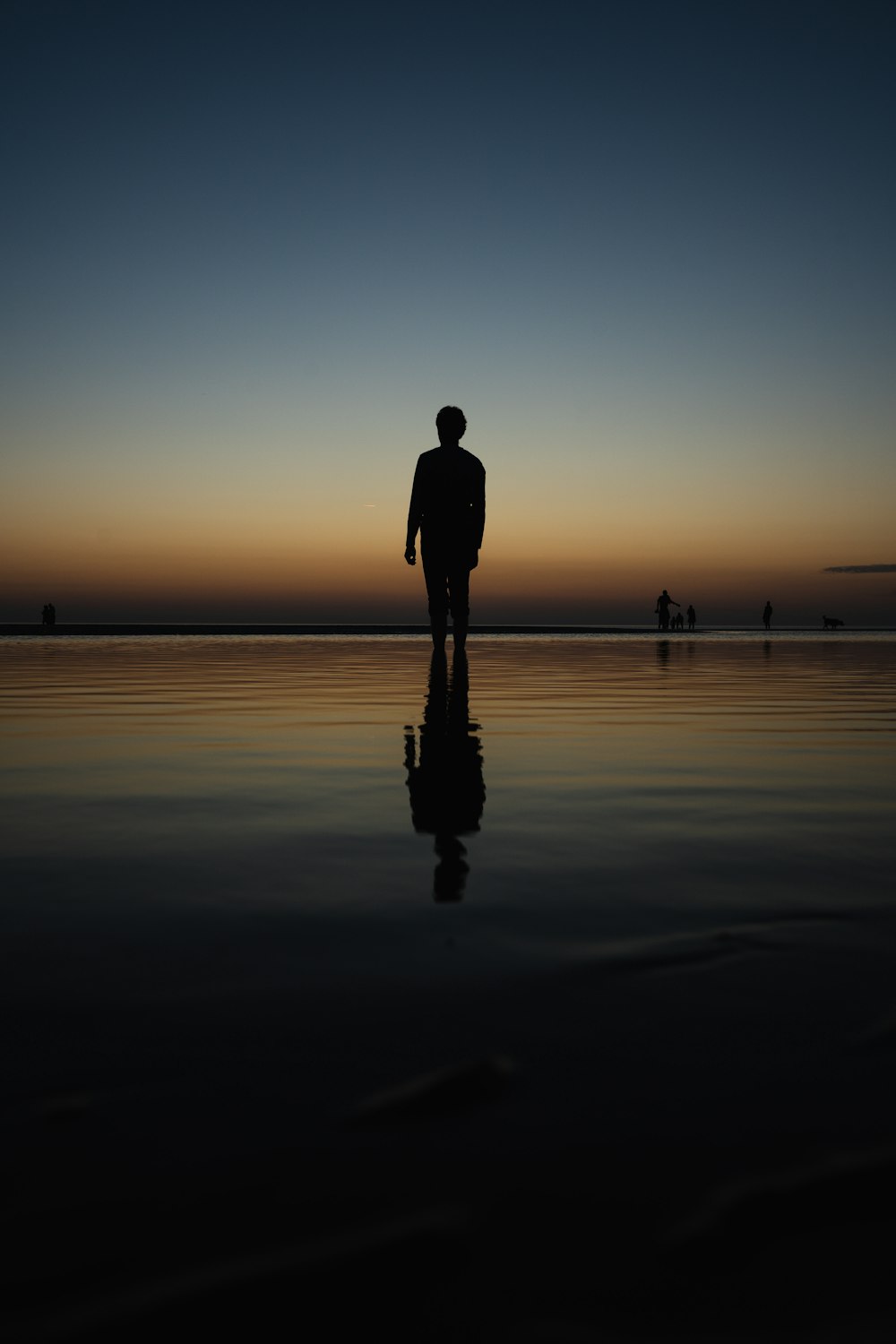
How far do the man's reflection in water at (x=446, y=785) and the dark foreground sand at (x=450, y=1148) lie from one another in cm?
74

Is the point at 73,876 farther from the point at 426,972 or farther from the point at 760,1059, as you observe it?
the point at 760,1059

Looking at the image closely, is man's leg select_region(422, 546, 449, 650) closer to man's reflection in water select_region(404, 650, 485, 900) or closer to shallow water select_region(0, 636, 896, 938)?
shallow water select_region(0, 636, 896, 938)

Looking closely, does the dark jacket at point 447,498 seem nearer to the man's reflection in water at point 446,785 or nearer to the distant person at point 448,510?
the distant person at point 448,510

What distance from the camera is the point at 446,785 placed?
400cm

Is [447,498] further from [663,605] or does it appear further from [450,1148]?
[663,605]

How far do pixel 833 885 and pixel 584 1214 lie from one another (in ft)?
5.22

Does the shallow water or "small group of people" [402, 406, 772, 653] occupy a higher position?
"small group of people" [402, 406, 772, 653]

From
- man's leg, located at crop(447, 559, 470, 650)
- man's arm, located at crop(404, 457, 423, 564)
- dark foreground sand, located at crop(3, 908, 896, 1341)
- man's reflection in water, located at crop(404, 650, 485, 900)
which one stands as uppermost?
man's arm, located at crop(404, 457, 423, 564)

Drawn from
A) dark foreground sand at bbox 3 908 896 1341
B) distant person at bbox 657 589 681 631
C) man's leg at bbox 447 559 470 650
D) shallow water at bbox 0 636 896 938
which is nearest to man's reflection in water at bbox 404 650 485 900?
shallow water at bbox 0 636 896 938

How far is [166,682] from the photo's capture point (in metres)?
10.5

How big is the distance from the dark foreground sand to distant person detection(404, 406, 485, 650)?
9.43 metres

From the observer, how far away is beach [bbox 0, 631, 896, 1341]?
3.03 ft

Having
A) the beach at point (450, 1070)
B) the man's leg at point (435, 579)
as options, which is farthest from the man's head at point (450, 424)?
the beach at point (450, 1070)

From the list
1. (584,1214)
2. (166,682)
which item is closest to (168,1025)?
(584,1214)
